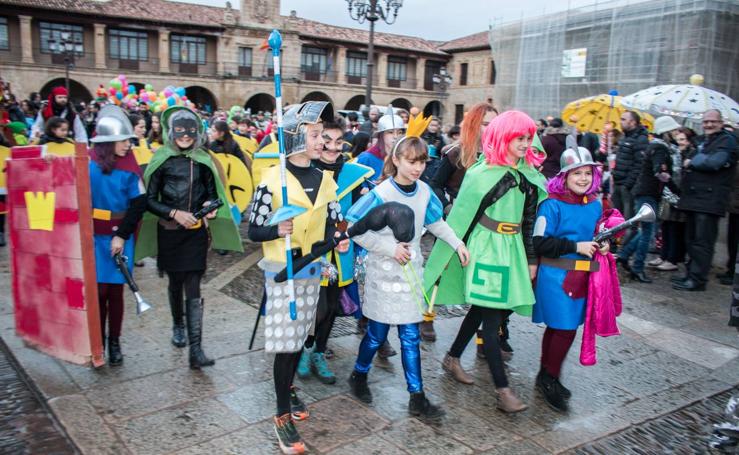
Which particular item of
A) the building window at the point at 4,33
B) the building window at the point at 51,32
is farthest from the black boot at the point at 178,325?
the building window at the point at 4,33

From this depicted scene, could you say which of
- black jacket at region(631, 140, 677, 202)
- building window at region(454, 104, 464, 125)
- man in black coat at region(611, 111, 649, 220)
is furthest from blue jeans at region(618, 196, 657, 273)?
building window at region(454, 104, 464, 125)

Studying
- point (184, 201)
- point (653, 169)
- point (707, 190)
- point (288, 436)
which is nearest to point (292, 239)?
point (288, 436)

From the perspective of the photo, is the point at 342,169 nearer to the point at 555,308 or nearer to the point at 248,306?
the point at 555,308

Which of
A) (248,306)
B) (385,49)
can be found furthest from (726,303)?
(385,49)

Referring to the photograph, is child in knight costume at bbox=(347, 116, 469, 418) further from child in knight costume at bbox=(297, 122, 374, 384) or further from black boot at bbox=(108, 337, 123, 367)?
black boot at bbox=(108, 337, 123, 367)

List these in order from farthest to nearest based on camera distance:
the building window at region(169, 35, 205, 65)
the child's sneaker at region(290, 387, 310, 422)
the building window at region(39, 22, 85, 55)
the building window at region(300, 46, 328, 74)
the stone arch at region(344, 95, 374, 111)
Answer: the stone arch at region(344, 95, 374, 111) → the building window at region(300, 46, 328, 74) → the building window at region(169, 35, 205, 65) → the building window at region(39, 22, 85, 55) → the child's sneaker at region(290, 387, 310, 422)

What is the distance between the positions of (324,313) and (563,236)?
158cm

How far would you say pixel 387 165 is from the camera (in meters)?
3.56

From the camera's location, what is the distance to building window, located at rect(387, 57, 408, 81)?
1750 inches

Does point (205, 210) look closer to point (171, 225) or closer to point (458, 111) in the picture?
point (171, 225)

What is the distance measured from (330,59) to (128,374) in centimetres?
4073

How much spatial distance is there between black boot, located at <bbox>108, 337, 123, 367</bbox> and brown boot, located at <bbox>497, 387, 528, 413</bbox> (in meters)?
2.63

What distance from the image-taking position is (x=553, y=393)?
143 inches

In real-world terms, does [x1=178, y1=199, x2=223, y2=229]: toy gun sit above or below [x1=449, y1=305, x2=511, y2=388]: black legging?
above
